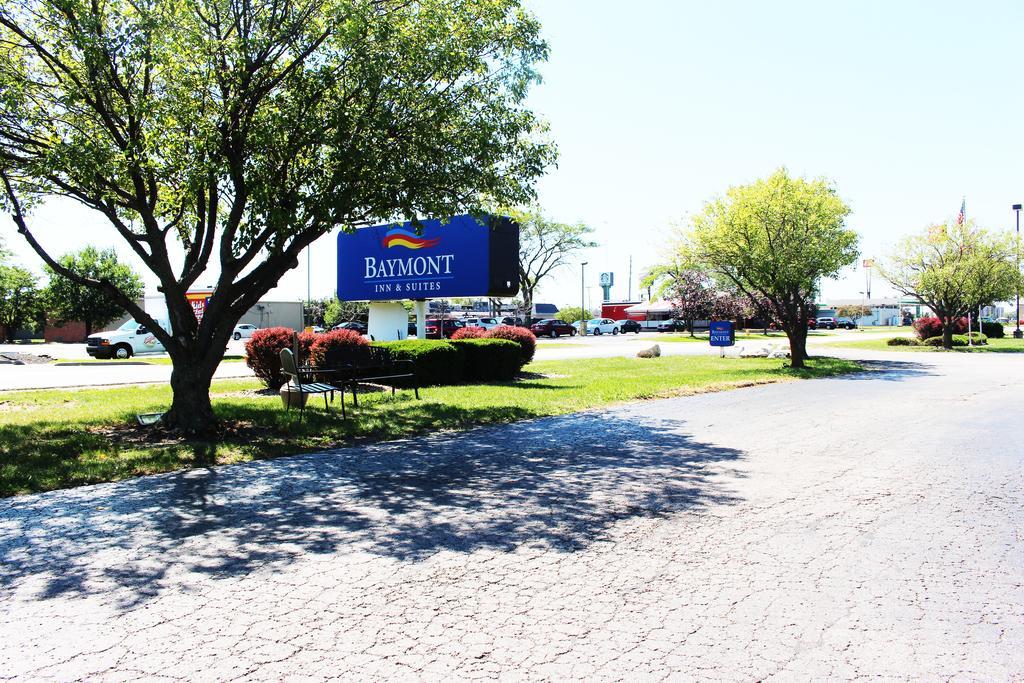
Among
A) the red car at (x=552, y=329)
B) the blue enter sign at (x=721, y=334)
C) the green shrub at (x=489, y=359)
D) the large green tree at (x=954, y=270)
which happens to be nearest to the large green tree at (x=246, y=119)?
the green shrub at (x=489, y=359)

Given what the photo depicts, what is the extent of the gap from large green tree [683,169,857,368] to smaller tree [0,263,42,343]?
5055cm

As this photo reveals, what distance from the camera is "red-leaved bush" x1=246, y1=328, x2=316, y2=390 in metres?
15.2

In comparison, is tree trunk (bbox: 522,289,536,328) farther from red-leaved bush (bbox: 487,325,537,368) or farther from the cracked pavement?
the cracked pavement


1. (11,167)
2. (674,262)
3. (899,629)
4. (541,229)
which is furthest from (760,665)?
(541,229)

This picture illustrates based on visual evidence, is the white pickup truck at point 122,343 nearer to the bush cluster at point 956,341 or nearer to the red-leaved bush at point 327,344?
the red-leaved bush at point 327,344

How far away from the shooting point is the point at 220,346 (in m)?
9.93

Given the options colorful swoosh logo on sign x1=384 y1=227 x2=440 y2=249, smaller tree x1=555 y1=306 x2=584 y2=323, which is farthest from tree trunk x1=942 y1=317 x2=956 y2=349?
smaller tree x1=555 y1=306 x2=584 y2=323

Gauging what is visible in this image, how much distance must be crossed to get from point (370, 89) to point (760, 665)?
7996 millimetres

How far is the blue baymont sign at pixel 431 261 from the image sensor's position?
782 inches

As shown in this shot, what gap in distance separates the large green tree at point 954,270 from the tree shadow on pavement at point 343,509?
32.8 metres

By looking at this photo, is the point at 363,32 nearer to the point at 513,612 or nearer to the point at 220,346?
the point at 220,346

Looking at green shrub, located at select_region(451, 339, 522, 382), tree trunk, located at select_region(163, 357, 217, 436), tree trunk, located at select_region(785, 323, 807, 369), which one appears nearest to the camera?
tree trunk, located at select_region(163, 357, 217, 436)

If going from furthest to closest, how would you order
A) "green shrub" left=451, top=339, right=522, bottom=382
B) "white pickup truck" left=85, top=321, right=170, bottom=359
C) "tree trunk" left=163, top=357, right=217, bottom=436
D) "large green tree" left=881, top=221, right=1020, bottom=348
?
"large green tree" left=881, top=221, right=1020, bottom=348 → "white pickup truck" left=85, top=321, right=170, bottom=359 → "green shrub" left=451, top=339, right=522, bottom=382 → "tree trunk" left=163, top=357, right=217, bottom=436

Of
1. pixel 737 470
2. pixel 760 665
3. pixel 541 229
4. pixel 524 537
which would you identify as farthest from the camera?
pixel 541 229
